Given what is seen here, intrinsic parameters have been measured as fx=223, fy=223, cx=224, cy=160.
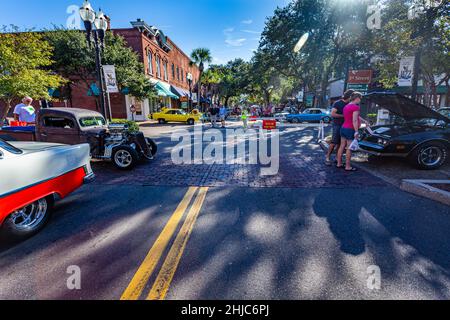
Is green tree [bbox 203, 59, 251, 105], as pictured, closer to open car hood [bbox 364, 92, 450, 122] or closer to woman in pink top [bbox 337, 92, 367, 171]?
open car hood [bbox 364, 92, 450, 122]

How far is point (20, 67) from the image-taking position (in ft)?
35.2

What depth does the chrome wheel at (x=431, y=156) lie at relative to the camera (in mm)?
5672

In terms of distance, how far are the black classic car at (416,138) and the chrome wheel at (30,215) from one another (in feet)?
22.9

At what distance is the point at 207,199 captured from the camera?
418 centimetres

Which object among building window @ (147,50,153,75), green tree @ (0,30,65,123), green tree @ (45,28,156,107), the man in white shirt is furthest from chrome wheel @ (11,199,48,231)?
building window @ (147,50,153,75)

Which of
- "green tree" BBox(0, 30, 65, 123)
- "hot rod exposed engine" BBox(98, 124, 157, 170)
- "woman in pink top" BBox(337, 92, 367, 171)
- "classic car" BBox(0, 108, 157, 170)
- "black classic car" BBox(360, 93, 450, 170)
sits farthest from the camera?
"green tree" BBox(0, 30, 65, 123)

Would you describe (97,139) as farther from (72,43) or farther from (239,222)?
(72,43)

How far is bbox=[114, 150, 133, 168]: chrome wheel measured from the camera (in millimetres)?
6105

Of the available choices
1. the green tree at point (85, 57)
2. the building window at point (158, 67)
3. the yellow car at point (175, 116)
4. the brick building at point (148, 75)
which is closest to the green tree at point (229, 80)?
the brick building at point (148, 75)

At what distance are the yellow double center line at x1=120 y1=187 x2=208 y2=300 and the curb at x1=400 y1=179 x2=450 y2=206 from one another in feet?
13.5

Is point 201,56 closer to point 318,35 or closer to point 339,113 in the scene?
point 318,35

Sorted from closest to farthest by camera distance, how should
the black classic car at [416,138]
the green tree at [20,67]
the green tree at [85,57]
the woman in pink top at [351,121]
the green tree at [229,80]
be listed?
the woman in pink top at [351,121]
the black classic car at [416,138]
the green tree at [20,67]
the green tree at [85,57]
the green tree at [229,80]

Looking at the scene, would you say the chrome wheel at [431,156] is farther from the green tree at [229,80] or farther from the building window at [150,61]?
the green tree at [229,80]
